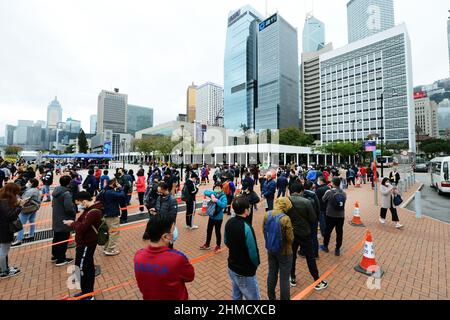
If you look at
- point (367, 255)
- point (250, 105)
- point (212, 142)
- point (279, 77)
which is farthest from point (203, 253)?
point (250, 105)

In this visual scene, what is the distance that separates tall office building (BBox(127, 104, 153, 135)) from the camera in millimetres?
171875

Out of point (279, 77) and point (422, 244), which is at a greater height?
point (279, 77)

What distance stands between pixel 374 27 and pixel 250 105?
130385 millimetres

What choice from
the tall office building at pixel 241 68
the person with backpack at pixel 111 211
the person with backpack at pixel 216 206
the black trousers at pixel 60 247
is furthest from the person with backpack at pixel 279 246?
the tall office building at pixel 241 68

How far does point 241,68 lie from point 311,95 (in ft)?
144

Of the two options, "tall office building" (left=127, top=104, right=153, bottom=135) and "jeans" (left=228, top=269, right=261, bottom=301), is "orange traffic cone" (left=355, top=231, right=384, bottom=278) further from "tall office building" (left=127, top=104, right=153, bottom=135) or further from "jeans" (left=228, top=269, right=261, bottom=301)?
"tall office building" (left=127, top=104, right=153, bottom=135)

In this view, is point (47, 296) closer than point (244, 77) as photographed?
Yes

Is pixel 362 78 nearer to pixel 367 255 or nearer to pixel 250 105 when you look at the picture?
pixel 250 105

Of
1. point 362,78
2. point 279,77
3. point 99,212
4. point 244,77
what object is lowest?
point 99,212

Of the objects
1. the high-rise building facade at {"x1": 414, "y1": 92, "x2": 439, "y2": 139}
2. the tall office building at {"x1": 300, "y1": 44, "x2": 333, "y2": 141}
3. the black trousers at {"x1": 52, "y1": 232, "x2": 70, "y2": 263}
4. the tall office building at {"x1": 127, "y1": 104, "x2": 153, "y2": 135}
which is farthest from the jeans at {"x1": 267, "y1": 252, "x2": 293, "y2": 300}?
the tall office building at {"x1": 127, "y1": 104, "x2": 153, "y2": 135}

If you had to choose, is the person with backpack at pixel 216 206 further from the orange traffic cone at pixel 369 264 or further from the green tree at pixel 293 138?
the green tree at pixel 293 138

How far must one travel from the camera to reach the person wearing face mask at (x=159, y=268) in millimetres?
1733

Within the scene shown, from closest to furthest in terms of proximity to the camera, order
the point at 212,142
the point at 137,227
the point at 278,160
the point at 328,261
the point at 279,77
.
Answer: the point at 328,261
the point at 137,227
the point at 278,160
the point at 212,142
the point at 279,77

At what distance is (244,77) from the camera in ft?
384
